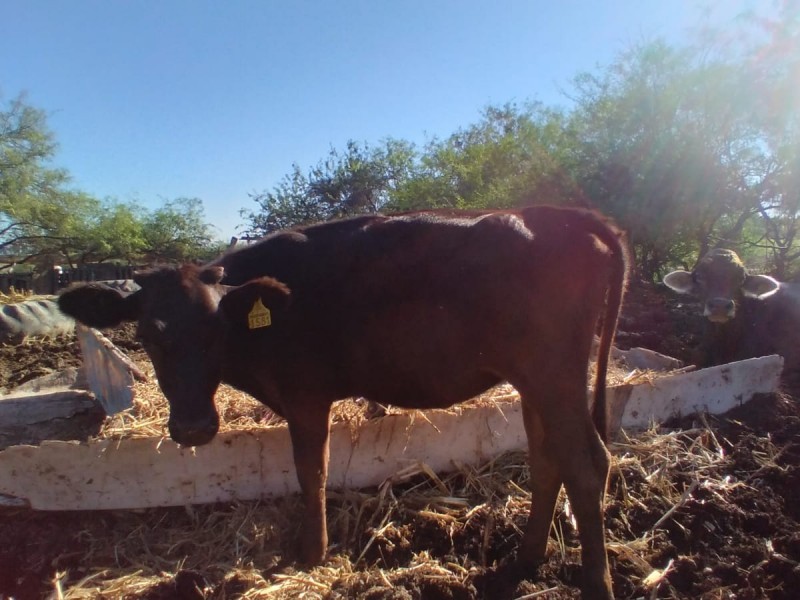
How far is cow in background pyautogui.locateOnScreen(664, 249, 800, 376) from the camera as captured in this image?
8.93 m

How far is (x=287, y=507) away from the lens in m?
4.62

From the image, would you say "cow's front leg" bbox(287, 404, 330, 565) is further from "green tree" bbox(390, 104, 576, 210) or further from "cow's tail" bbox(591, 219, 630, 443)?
"green tree" bbox(390, 104, 576, 210)

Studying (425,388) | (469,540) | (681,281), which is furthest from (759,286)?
(425,388)

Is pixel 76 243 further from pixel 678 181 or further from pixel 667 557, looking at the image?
pixel 667 557

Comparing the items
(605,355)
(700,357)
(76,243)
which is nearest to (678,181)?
(700,357)

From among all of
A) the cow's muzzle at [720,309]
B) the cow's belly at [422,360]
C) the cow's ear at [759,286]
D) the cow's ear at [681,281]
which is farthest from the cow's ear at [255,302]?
the cow's ear at [759,286]

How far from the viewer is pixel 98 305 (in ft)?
12.9

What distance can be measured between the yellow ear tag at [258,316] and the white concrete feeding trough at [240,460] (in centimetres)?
134

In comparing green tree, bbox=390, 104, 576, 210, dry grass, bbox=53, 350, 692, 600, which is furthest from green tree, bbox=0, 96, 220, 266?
dry grass, bbox=53, 350, 692, 600

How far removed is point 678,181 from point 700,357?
9032 millimetres

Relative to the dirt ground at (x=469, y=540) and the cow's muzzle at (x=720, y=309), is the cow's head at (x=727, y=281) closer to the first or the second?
the cow's muzzle at (x=720, y=309)

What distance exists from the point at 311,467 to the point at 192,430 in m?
0.98

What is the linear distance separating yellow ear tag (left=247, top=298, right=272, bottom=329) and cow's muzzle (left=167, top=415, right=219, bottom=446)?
637 millimetres

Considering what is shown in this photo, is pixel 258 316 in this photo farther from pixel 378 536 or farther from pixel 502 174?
pixel 502 174
